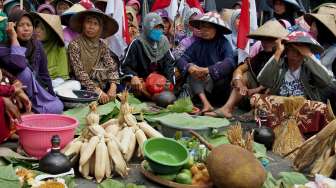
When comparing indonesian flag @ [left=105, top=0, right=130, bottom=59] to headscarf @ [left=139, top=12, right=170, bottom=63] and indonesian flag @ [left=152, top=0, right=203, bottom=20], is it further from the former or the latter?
indonesian flag @ [left=152, top=0, right=203, bottom=20]

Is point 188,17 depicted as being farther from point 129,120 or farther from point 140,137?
point 140,137

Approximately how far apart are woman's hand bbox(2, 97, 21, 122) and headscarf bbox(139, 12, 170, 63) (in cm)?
289

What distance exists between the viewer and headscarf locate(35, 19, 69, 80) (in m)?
6.37

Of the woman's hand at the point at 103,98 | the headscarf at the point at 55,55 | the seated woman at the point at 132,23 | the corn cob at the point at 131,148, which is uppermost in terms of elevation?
the seated woman at the point at 132,23

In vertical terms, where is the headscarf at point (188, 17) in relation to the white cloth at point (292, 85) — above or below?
above

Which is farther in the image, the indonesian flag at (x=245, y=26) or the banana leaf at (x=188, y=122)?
the indonesian flag at (x=245, y=26)

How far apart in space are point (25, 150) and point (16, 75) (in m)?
1.08

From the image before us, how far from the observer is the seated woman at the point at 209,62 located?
679 cm

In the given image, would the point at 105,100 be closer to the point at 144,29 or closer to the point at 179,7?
the point at 144,29

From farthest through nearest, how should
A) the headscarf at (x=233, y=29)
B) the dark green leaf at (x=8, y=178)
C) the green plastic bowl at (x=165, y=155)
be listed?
the headscarf at (x=233, y=29)
the green plastic bowl at (x=165, y=155)
the dark green leaf at (x=8, y=178)

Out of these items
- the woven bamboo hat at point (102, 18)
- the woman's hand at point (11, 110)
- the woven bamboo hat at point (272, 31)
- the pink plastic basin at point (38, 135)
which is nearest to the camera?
the pink plastic basin at point (38, 135)

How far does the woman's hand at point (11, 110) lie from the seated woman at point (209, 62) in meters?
2.69

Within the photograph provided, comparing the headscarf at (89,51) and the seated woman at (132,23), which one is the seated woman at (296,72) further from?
the seated woman at (132,23)

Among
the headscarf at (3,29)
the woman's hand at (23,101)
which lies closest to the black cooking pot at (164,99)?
the woman's hand at (23,101)
